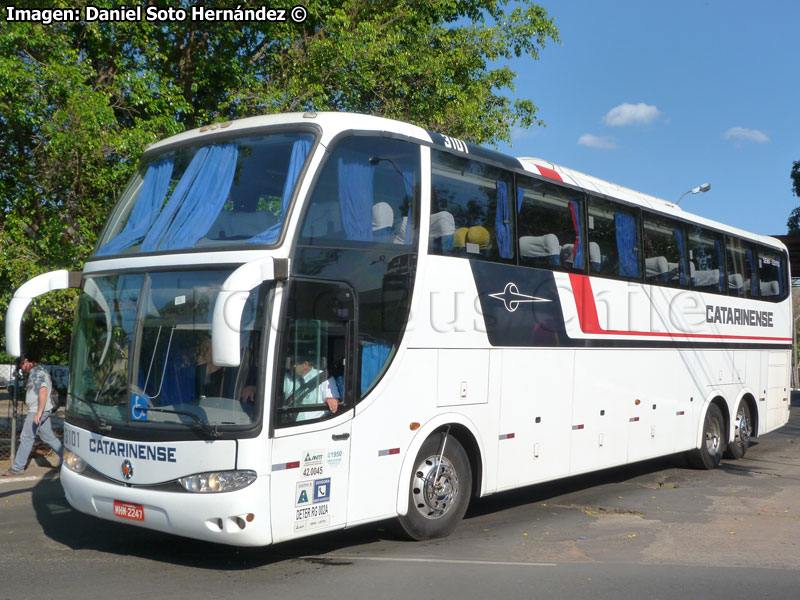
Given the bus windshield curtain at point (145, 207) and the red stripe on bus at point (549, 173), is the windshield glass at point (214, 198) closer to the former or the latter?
the bus windshield curtain at point (145, 207)

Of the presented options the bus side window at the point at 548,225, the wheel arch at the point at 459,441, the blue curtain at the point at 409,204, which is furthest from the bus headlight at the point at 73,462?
the bus side window at the point at 548,225

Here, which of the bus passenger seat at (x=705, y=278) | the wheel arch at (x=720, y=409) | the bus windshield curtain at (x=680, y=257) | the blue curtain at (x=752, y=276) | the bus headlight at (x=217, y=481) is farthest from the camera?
the blue curtain at (x=752, y=276)

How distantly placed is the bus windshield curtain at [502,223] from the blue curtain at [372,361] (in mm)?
2143

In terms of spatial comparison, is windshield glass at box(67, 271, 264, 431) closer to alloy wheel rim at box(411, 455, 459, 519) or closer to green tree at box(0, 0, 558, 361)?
alloy wheel rim at box(411, 455, 459, 519)

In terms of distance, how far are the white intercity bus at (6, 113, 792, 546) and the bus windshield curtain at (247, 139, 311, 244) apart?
0.07 ft

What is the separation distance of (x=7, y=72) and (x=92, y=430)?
566cm

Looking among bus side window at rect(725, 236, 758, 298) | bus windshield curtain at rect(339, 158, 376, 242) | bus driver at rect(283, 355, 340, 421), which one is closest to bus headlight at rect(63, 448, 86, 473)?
bus driver at rect(283, 355, 340, 421)

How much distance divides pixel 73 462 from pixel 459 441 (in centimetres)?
366

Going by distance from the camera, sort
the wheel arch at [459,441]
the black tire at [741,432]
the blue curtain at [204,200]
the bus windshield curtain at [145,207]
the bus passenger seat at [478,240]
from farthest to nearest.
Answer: the black tire at [741,432], the bus passenger seat at [478,240], the wheel arch at [459,441], the bus windshield curtain at [145,207], the blue curtain at [204,200]

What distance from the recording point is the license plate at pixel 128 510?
22.2 ft

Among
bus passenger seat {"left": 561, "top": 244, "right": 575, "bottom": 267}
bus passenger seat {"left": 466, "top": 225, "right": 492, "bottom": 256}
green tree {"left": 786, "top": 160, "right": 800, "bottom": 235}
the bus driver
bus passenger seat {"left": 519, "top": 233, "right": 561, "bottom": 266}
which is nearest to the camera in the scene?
the bus driver

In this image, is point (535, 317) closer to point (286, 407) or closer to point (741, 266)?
point (286, 407)

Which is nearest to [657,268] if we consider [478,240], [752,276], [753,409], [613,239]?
[613,239]

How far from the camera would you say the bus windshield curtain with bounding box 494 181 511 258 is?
29.9 feet
